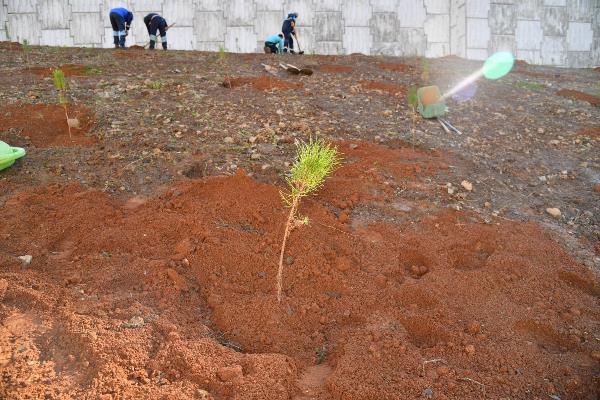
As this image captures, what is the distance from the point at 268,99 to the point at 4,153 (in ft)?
8.44

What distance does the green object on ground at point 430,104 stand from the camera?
4.77m

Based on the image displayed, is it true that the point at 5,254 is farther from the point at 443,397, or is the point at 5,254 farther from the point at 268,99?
the point at 268,99

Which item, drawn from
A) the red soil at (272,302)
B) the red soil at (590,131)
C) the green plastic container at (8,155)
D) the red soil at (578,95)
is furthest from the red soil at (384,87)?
the green plastic container at (8,155)

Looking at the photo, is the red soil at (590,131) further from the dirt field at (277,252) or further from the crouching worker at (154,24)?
the crouching worker at (154,24)

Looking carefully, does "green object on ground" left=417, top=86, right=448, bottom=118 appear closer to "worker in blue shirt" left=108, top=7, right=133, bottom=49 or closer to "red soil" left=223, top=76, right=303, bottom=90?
"red soil" left=223, top=76, right=303, bottom=90

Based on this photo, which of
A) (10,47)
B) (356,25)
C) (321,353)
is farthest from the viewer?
(356,25)

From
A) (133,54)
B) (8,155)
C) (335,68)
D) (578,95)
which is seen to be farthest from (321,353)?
(578,95)

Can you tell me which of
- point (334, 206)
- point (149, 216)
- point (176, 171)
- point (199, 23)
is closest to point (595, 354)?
point (334, 206)

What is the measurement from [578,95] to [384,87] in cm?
293

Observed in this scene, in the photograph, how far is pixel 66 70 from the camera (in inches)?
220

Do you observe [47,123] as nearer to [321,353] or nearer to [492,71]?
[321,353]

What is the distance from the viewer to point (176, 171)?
3416 mm

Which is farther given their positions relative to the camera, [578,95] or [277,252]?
[578,95]

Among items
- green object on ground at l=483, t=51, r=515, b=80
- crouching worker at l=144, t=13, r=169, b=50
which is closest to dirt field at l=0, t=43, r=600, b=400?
green object on ground at l=483, t=51, r=515, b=80
